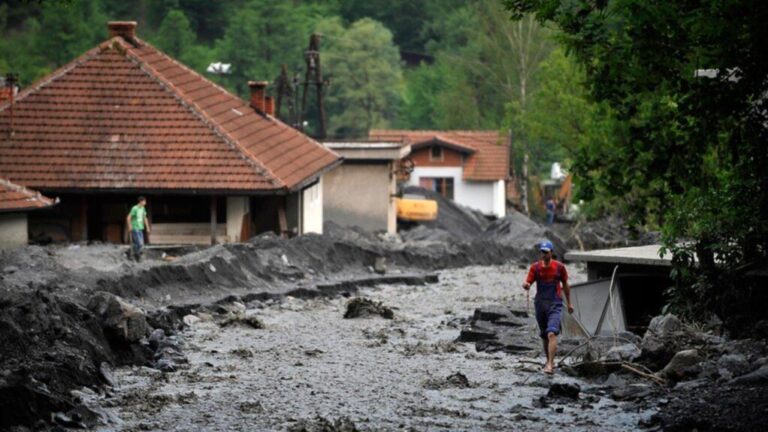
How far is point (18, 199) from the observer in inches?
1471

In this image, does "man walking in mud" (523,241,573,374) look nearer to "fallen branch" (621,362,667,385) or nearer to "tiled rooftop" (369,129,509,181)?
"fallen branch" (621,362,667,385)

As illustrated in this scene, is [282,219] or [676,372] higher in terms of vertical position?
[282,219]

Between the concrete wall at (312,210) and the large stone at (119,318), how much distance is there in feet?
78.2

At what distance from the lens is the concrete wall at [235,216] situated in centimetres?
4319

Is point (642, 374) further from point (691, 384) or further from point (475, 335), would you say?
point (475, 335)

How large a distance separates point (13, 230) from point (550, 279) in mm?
19762

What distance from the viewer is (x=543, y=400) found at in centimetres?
1939

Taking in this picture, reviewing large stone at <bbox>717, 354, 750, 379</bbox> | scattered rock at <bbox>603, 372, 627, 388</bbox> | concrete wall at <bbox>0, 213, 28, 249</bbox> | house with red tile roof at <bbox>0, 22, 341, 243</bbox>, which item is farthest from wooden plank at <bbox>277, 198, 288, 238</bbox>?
large stone at <bbox>717, 354, 750, 379</bbox>

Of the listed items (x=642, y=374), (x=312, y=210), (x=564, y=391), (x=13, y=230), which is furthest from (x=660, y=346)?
(x=312, y=210)

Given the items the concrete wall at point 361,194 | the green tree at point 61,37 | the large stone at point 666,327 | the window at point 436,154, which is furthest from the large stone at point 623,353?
the green tree at point 61,37

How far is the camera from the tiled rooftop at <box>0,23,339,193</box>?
42188mm

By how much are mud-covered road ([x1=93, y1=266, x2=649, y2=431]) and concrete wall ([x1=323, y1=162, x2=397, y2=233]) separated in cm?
2808

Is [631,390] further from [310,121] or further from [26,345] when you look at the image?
[310,121]

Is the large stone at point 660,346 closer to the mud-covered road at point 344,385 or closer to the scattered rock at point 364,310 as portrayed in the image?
the mud-covered road at point 344,385
